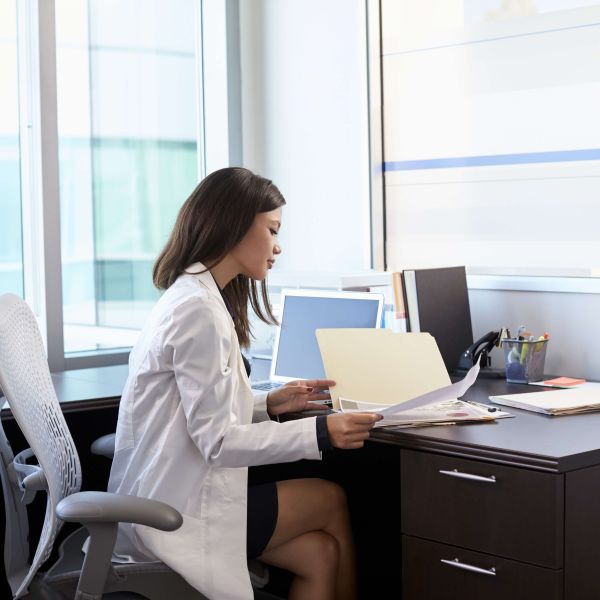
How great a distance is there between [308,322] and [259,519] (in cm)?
79

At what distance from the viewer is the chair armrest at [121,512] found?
1.62m

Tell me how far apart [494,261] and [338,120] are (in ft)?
2.54

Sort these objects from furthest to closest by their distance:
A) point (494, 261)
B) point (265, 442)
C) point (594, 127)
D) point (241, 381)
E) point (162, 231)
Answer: point (162, 231) → point (494, 261) → point (594, 127) → point (241, 381) → point (265, 442)

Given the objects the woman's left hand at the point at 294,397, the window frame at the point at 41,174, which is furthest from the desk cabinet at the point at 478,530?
the window frame at the point at 41,174

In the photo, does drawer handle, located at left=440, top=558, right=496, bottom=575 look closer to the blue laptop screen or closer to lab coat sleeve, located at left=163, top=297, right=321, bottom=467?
lab coat sleeve, located at left=163, top=297, right=321, bottom=467

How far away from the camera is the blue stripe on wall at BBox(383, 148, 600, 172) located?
8.77 feet

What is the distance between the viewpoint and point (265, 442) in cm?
180

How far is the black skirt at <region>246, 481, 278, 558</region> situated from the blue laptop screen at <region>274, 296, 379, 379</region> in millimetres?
633

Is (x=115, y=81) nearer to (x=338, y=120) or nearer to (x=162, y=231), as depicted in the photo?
(x=162, y=231)

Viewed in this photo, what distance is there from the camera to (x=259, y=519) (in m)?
1.97

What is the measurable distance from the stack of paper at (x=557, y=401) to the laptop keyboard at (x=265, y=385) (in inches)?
23.7

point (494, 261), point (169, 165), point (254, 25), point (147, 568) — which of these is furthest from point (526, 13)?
point (147, 568)

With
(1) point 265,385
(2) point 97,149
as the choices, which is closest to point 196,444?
(1) point 265,385

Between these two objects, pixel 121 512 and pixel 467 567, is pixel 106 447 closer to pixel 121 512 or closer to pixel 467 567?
pixel 121 512
